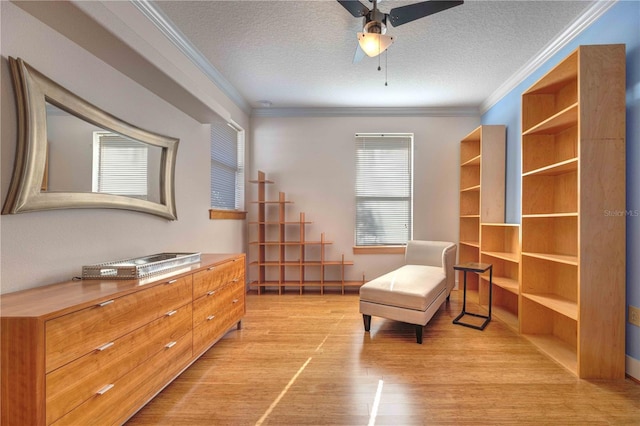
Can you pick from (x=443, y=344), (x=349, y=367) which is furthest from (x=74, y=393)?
(x=443, y=344)

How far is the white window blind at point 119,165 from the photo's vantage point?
1825mm

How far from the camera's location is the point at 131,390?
152 centimetres

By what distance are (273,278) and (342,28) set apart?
3.45 metres

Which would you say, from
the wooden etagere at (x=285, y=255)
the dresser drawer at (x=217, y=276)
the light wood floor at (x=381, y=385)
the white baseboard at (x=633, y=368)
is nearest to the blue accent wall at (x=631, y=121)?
the white baseboard at (x=633, y=368)

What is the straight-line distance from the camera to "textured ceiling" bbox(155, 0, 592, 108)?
7.43 ft

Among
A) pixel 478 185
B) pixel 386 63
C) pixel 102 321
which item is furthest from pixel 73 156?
pixel 478 185

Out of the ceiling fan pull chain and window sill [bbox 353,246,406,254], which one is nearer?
the ceiling fan pull chain

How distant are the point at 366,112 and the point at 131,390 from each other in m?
4.25

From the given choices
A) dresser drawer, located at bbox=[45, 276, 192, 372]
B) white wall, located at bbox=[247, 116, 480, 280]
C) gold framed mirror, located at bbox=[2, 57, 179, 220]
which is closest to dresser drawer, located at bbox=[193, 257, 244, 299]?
dresser drawer, located at bbox=[45, 276, 192, 372]

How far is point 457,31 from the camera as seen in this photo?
251 cm

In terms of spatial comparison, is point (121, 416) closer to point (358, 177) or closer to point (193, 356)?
point (193, 356)

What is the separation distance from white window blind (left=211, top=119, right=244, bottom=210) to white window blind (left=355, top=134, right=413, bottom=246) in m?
1.86

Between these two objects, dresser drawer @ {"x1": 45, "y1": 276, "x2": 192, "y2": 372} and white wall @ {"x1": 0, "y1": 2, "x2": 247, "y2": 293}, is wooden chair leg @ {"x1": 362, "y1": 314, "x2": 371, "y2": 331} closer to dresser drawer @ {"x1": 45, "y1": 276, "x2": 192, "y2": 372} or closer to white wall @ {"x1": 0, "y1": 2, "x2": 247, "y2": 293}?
dresser drawer @ {"x1": 45, "y1": 276, "x2": 192, "y2": 372}

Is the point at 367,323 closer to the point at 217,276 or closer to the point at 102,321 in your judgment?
the point at 217,276
